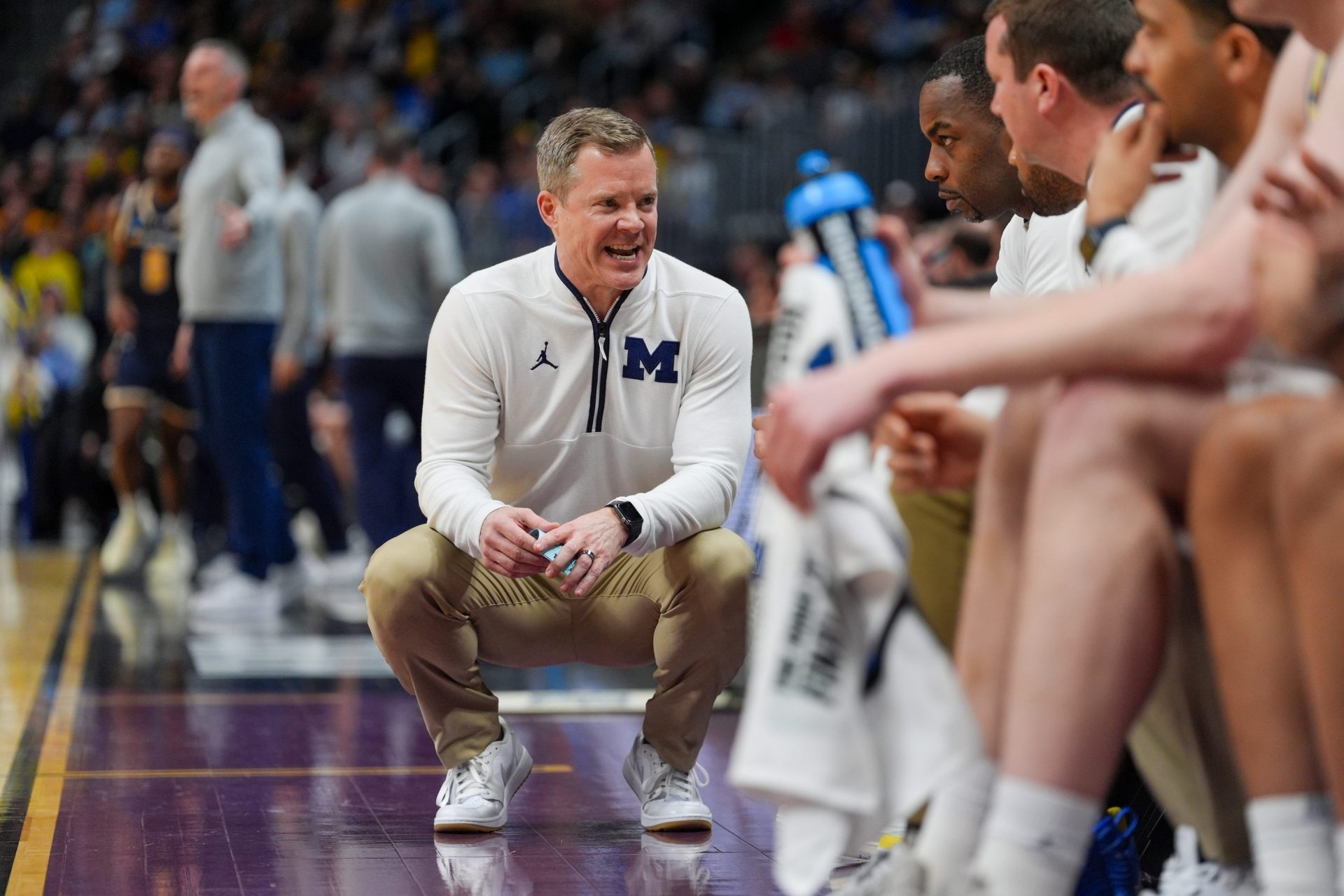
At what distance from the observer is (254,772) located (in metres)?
3.51

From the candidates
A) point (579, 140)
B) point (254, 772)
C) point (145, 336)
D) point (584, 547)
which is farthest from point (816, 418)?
point (145, 336)

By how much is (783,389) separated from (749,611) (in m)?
1.41

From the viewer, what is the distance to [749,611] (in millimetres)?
3014

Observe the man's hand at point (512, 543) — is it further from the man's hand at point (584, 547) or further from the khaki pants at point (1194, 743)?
the khaki pants at point (1194, 743)

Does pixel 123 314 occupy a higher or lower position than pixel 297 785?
higher

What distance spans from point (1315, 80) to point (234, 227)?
5163 millimetres

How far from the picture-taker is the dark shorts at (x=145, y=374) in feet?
24.4

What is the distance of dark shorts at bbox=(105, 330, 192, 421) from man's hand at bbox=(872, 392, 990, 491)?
5.99m

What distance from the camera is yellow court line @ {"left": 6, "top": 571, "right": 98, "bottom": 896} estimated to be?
2611 mm

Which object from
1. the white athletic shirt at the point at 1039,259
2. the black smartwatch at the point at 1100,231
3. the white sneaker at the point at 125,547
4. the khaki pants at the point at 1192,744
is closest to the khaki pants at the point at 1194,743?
the khaki pants at the point at 1192,744

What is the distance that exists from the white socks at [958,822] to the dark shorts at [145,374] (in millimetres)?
6243

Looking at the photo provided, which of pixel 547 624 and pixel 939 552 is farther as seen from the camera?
pixel 547 624

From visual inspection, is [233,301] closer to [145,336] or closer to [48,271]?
[145,336]

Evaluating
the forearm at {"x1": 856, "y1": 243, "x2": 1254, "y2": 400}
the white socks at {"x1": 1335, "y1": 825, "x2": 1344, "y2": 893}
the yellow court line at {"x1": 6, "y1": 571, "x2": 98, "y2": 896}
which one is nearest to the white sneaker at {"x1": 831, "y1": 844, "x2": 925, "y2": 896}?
the white socks at {"x1": 1335, "y1": 825, "x2": 1344, "y2": 893}
